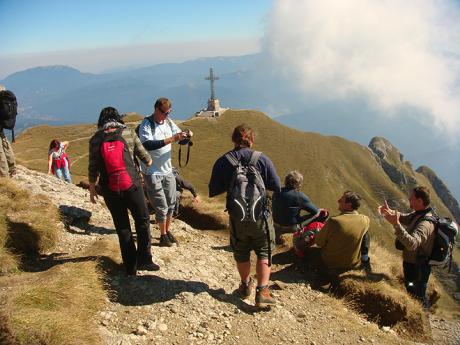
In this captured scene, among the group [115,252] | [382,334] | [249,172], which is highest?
[249,172]

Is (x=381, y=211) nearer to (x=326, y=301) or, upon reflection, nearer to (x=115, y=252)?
(x=326, y=301)

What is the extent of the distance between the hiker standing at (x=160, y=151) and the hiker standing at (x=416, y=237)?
17.1 ft

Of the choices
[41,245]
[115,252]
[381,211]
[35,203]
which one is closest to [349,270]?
[381,211]

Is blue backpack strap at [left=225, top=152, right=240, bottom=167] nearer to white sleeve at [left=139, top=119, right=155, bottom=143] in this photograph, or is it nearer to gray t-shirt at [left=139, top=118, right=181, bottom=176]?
gray t-shirt at [left=139, top=118, right=181, bottom=176]

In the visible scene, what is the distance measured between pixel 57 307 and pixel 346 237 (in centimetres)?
663

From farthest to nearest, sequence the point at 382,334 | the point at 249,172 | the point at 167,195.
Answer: the point at 167,195, the point at 382,334, the point at 249,172

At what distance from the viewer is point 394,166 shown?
175500 millimetres

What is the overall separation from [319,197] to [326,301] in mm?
99802

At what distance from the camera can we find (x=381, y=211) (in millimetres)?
8789

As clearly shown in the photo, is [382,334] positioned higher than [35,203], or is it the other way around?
[35,203]

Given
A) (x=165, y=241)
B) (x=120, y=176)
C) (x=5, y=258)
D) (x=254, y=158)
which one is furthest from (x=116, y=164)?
(x=165, y=241)

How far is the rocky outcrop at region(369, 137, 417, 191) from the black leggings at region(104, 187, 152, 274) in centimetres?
17152

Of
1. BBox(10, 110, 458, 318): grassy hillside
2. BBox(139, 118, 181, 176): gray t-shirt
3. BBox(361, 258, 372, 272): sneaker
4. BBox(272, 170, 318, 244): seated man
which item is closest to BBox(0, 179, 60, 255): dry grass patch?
BBox(139, 118, 181, 176): gray t-shirt

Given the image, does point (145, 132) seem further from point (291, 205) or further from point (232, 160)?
point (291, 205)
